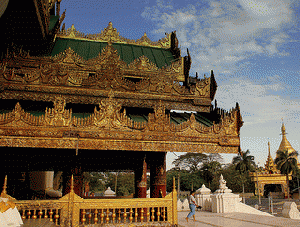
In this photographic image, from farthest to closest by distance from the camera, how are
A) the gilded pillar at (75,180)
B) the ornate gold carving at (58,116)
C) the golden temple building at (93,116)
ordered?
the gilded pillar at (75,180)
the ornate gold carving at (58,116)
the golden temple building at (93,116)

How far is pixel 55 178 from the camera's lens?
78.3 feet

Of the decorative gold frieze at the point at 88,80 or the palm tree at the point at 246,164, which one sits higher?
the decorative gold frieze at the point at 88,80

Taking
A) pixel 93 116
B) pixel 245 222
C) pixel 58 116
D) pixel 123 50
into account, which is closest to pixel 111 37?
pixel 123 50

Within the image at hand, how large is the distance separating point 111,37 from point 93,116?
5528 millimetres

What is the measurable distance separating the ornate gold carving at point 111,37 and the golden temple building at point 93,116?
46.5 inches

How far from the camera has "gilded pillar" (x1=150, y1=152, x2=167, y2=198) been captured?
8352mm

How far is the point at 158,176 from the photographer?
854cm

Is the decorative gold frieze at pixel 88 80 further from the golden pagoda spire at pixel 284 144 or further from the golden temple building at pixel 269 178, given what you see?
the golden pagoda spire at pixel 284 144

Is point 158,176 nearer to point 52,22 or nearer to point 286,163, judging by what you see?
point 52,22

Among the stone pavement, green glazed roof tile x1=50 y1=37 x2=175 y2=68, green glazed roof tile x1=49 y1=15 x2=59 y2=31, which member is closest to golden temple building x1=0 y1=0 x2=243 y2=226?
green glazed roof tile x1=50 y1=37 x2=175 y2=68

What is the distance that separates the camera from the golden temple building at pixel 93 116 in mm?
6094

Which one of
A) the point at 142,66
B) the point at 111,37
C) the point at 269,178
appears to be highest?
the point at 111,37

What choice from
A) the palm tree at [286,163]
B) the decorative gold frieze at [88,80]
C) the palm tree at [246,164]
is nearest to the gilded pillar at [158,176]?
the decorative gold frieze at [88,80]

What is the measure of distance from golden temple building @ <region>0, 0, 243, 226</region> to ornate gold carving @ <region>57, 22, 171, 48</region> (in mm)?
1180
